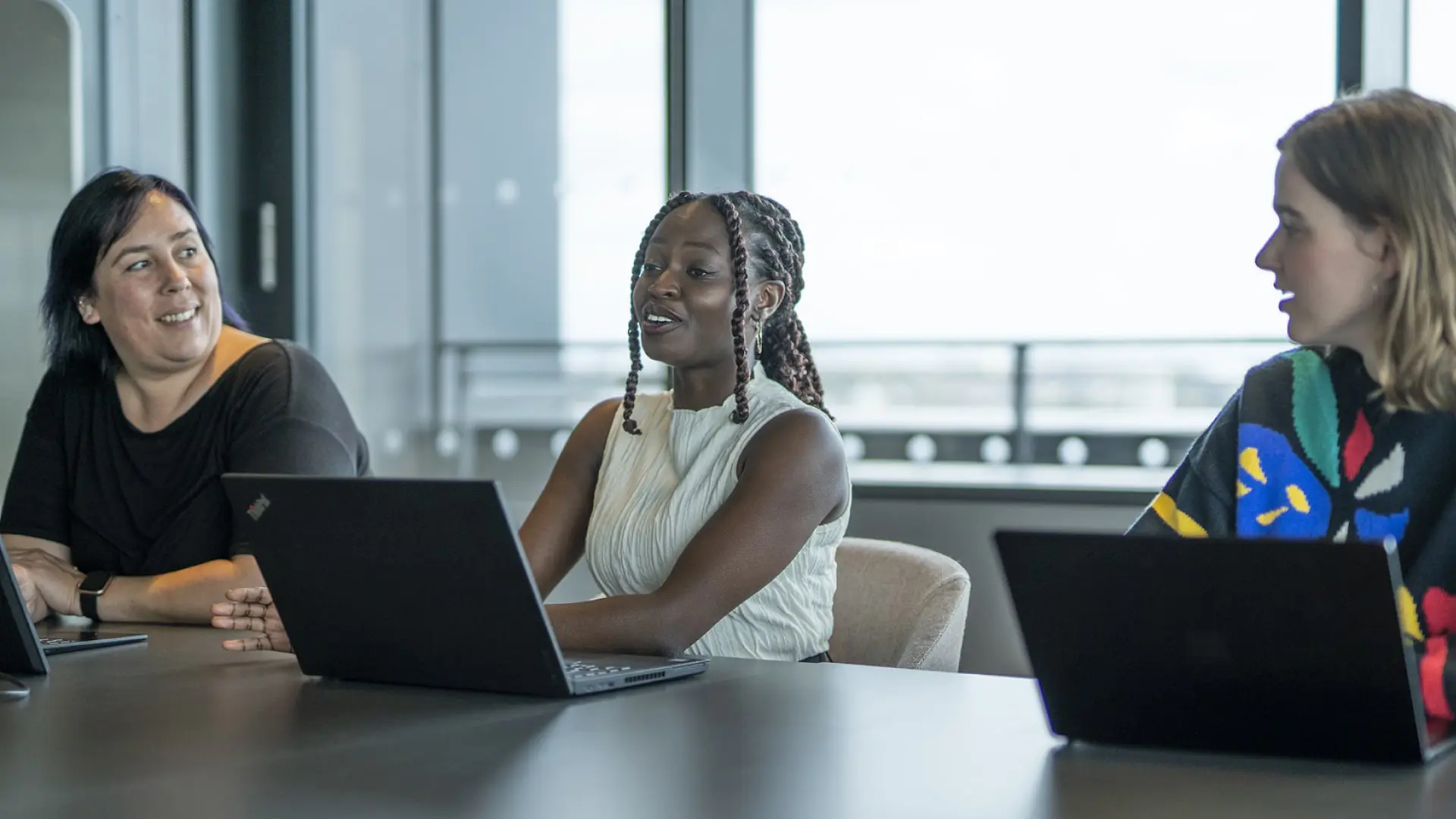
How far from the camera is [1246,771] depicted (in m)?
1.10

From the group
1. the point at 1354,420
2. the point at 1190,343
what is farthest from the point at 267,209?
the point at 1354,420

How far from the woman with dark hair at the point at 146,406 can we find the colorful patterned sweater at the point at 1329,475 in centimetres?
137

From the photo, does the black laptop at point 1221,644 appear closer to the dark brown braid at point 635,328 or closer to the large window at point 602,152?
the dark brown braid at point 635,328

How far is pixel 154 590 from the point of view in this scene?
6.90 ft

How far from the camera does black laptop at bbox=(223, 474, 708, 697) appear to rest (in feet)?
4.37

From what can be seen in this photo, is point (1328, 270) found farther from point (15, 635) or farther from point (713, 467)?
point (15, 635)

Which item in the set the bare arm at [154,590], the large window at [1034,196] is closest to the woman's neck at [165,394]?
the bare arm at [154,590]

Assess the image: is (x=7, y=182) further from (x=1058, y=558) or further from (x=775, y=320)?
(x=1058, y=558)

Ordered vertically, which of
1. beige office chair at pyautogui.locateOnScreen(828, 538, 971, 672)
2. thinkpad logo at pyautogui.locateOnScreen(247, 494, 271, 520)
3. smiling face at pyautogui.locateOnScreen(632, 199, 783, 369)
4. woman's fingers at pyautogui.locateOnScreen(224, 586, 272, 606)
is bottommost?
beige office chair at pyautogui.locateOnScreen(828, 538, 971, 672)

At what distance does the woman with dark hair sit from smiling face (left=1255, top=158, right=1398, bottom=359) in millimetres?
1482

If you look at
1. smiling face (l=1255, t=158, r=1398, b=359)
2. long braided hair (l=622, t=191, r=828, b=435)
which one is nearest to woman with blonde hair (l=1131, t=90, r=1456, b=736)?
smiling face (l=1255, t=158, r=1398, b=359)

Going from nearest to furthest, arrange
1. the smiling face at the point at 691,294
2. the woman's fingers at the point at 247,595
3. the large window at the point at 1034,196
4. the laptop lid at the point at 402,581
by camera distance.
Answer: the laptop lid at the point at 402,581
the woman's fingers at the point at 247,595
the smiling face at the point at 691,294
the large window at the point at 1034,196

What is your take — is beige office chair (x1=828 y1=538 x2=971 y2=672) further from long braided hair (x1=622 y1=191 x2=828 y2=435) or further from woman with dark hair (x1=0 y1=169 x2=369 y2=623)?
woman with dark hair (x1=0 y1=169 x2=369 y2=623)

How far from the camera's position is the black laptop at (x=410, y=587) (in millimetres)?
1331
